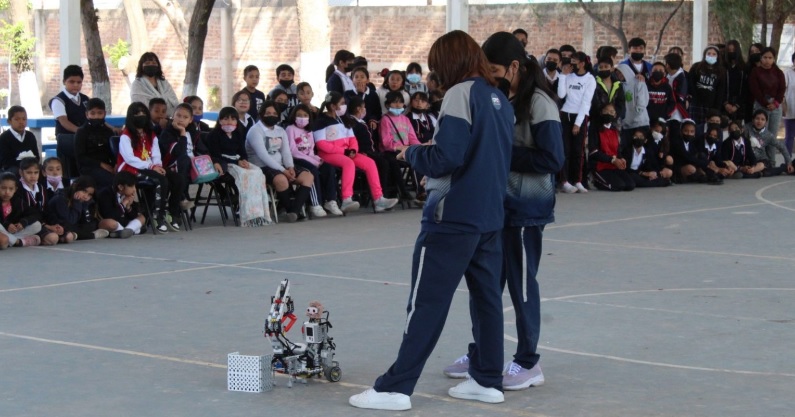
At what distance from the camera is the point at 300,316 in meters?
8.44

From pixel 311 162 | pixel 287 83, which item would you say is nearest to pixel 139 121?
pixel 311 162

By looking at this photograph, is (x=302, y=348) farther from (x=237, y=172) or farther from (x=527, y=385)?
(x=237, y=172)

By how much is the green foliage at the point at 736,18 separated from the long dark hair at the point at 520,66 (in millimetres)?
22695

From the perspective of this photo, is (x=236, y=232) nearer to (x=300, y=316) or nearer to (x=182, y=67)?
(x=300, y=316)

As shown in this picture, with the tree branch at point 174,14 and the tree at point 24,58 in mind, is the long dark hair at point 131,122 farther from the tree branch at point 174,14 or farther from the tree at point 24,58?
the tree branch at point 174,14

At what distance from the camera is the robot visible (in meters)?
6.51

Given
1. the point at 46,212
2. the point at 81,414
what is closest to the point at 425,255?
the point at 81,414

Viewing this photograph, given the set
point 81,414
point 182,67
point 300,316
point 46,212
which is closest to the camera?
point 81,414

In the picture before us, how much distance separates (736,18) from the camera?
2806cm

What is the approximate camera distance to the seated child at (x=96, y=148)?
Answer: 1321 cm

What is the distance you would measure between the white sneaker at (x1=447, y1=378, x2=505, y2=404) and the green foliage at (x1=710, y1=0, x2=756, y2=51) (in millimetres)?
23394

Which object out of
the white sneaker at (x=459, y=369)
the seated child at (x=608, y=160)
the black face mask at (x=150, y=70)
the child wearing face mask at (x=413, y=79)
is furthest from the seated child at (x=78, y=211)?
the seated child at (x=608, y=160)

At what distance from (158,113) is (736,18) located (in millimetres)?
17562

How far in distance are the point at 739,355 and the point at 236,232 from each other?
7.21 m
